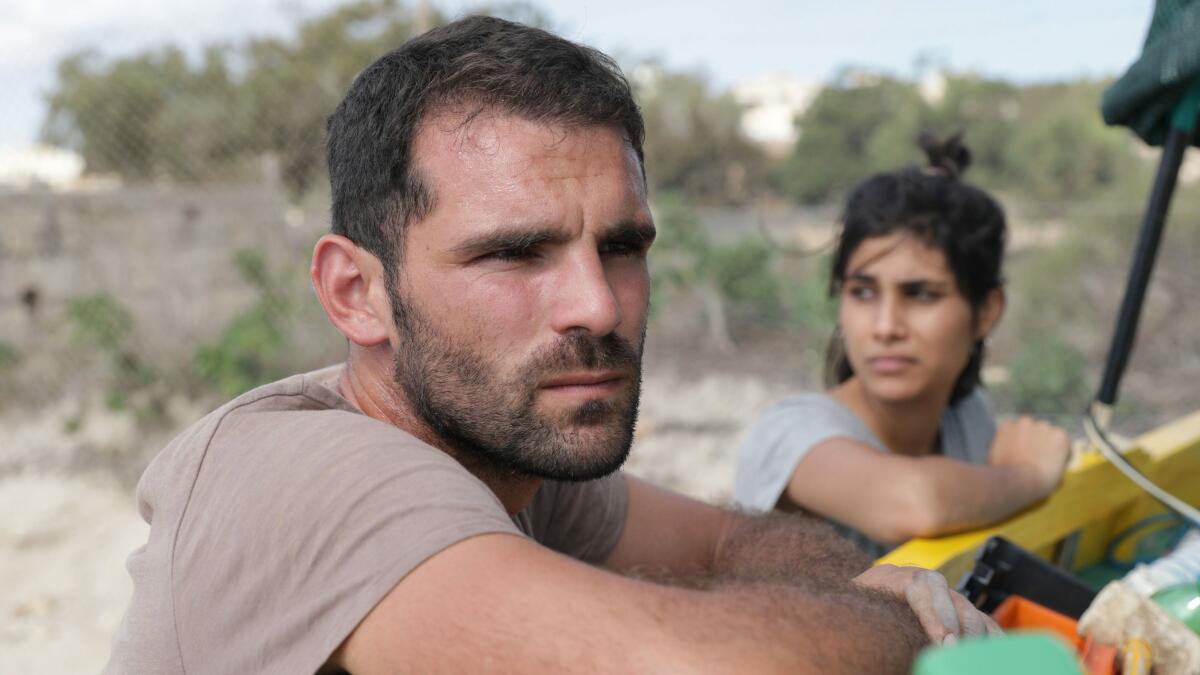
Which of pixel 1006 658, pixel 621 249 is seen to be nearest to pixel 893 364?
pixel 621 249

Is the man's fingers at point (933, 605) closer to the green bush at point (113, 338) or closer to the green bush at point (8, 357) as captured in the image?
the green bush at point (113, 338)

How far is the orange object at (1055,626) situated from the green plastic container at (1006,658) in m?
1.20

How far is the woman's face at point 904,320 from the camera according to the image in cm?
260

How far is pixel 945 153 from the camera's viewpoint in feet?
9.72

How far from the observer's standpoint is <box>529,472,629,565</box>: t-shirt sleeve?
6.31 feet

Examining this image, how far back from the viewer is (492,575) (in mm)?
1022

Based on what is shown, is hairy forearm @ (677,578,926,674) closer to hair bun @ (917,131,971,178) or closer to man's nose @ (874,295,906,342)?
man's nose @ (874,295,906,342)

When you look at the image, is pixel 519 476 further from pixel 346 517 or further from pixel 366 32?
pixel 366 32

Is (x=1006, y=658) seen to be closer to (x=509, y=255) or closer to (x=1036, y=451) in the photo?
(x=509, y=255)

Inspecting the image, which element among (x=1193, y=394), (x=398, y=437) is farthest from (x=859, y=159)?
(x=398, y=437)

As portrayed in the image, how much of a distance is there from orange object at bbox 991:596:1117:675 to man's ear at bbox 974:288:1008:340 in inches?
46.7

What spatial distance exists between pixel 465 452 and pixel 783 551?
0.69 m

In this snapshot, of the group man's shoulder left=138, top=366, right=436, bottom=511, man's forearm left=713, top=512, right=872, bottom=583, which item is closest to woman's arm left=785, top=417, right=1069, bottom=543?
man's forearm left=713, top=512, right=872, bottom=583

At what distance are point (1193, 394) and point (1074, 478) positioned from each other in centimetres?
586
